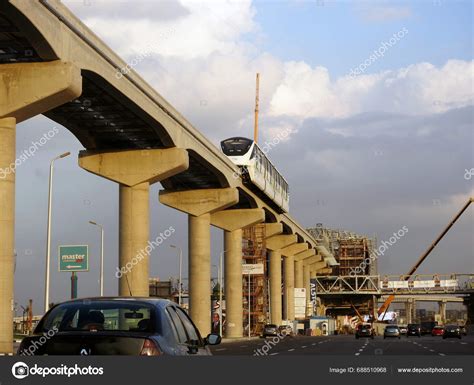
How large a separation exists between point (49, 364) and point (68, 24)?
26.7m

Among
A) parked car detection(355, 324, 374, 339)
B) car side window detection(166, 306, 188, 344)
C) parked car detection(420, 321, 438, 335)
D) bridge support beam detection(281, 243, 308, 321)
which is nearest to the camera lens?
car side window detection(166, 306, 188, 344)

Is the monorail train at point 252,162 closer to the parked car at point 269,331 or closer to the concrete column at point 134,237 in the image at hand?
the parked car at point 269,331

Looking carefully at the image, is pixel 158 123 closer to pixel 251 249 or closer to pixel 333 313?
pixel 251 249

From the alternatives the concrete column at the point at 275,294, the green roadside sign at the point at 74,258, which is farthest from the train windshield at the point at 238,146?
the concrete column at the point at 275,294

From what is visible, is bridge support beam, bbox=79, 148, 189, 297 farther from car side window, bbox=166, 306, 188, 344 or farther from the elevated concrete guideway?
car side window, bbox=166, 306, 188, 344

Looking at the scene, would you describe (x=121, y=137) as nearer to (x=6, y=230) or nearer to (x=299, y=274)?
(x=6, y=230)

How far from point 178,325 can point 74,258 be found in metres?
43.6

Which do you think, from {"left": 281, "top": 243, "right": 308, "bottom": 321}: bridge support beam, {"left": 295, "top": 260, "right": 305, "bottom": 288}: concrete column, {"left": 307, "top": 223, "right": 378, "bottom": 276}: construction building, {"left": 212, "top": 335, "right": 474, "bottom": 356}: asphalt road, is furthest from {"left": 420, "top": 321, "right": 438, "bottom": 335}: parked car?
{"left": 212, "top": 335, "right": 474, "bottom": 356}: asphalt road

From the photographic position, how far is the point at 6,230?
31656 millimetres

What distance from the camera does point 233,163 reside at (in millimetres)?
69250

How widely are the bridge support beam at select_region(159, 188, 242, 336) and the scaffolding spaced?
27357mm

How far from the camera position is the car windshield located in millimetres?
10250

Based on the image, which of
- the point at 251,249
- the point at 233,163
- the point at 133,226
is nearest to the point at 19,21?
the point at 133,226

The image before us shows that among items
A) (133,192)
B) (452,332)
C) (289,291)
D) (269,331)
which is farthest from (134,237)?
(289,291)
